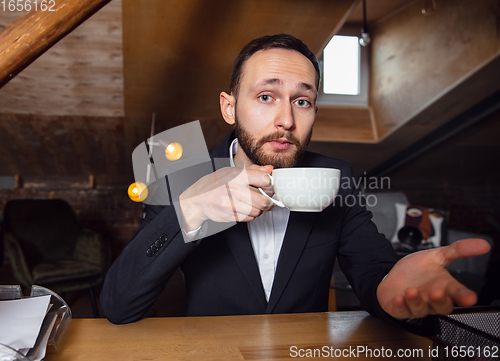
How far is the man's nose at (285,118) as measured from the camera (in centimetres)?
98

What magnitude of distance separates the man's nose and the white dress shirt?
1.04 ft

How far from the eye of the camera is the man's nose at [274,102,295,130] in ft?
3.22

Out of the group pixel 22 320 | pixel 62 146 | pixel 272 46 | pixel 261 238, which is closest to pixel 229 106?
pixel 272 46

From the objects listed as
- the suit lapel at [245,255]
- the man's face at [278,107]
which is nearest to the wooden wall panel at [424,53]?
the man's face at [278,107]

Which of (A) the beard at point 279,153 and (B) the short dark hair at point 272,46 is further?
(B) the short dark hair at point 272,46

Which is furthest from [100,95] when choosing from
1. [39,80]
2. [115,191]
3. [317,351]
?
[317,351]

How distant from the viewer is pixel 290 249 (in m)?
1.07

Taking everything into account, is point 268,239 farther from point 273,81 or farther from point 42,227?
point 42,227

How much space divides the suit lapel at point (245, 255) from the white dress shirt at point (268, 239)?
8 cm

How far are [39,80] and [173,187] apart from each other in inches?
94.8

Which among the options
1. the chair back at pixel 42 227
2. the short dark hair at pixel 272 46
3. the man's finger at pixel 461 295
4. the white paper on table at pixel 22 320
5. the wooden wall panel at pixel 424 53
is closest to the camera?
the man's finger at pixel 461 295

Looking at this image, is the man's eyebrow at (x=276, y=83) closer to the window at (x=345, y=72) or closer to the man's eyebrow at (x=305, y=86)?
the man's eyebrow at (x=305, y=86)

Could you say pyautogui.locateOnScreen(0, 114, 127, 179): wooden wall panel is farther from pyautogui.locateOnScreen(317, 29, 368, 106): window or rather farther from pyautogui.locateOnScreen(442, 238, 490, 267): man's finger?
pyautogui.locateOnScreen(442, 238, 490, 267): man's finger

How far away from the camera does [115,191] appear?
4.64 m
